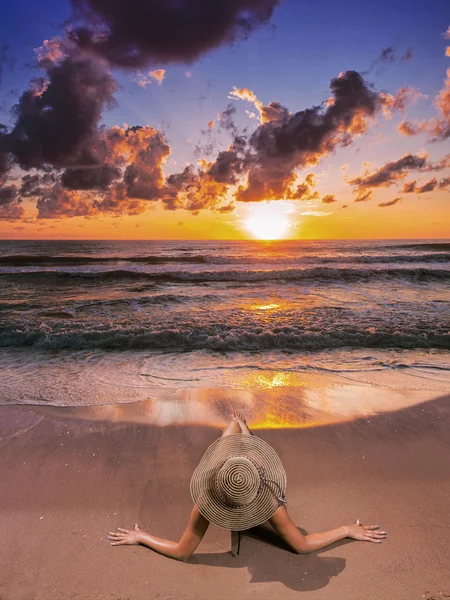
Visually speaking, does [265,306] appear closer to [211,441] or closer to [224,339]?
[224,339]

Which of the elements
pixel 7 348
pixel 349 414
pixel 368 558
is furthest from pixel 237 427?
pixel 7 348

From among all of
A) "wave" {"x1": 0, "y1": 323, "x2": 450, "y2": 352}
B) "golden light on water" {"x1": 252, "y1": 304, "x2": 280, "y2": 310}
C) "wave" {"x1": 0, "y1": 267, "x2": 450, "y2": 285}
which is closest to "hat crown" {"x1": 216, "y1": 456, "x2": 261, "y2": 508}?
"wave" {"x1": 0, "y1": 323, "x2": 450, "y2": 352}

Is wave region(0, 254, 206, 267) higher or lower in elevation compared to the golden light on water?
lower

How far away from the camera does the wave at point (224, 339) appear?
7.64 meters

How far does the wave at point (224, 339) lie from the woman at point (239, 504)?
5.03 metres

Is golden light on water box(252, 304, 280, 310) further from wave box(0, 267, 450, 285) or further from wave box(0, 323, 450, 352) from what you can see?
wave box(0, 267, 450, 285)

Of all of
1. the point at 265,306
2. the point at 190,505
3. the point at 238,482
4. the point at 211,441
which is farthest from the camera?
the point at 265,306

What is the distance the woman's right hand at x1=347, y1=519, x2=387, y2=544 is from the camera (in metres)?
2.57

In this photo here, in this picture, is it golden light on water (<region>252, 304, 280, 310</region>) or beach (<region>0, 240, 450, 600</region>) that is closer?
beach (<region>0, 240, 450, 600</region>)

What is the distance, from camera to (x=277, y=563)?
2.45 meters

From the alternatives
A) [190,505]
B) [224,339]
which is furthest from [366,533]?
[224,339]

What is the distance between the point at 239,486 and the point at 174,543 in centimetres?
82

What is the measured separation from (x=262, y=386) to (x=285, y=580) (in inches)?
127

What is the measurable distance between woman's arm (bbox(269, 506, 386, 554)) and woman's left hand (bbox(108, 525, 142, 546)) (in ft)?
3.27
